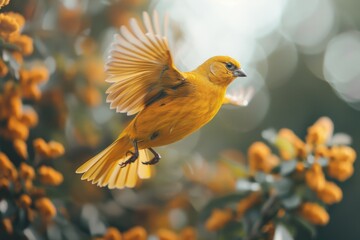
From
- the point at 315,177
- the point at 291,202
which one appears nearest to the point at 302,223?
the point at 291,202

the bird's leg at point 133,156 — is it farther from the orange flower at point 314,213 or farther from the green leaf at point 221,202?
the green leaf at point 221,202

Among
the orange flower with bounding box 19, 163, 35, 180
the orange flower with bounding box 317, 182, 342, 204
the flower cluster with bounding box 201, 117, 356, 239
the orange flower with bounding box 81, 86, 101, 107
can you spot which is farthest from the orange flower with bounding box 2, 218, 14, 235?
the orange flower with bounding box 317, 182, 342, 204

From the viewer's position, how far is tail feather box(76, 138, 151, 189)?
2.17 feet

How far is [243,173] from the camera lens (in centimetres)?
181

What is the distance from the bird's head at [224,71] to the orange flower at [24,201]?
61 centimetres

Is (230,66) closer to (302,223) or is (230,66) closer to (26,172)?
(26,172)

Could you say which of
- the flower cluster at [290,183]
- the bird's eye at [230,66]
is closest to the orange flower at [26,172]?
the bird's eye at [230,66]

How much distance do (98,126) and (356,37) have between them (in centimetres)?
296

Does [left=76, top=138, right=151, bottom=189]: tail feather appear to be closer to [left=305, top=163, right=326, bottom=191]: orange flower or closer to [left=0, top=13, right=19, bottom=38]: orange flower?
[left=0, top=13, right=19, bottom=38]: orange flower

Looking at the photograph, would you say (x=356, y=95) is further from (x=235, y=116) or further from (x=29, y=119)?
(x=29, y=119)

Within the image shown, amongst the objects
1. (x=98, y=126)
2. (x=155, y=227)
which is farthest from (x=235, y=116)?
(x=98, y=126)

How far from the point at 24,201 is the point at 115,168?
55 centimetres

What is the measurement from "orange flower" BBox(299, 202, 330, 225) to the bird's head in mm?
818

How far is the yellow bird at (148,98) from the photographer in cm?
65
